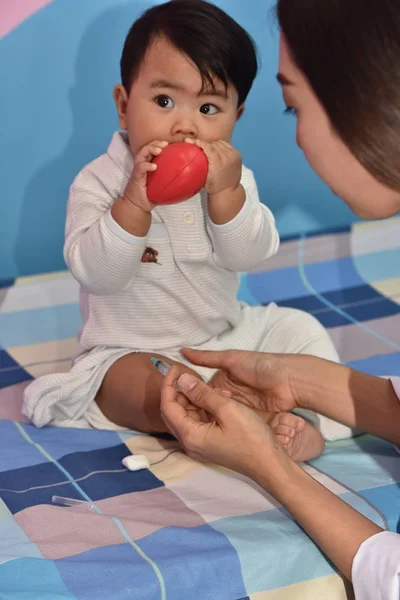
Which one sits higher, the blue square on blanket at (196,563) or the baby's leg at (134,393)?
the baby's leg at (134,393)

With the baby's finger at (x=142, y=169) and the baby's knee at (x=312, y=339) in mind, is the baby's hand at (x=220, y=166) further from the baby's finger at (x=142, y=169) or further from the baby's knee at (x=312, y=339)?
the baby's knee at (x=312, y=339)

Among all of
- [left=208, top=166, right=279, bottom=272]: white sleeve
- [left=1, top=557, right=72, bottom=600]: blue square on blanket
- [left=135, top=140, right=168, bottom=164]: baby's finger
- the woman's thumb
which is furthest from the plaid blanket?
[left=135, top=140, right=168, bottom=164]: baby's finger

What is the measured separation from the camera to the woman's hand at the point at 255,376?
1.19 m

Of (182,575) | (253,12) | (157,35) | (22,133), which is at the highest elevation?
(253,12)

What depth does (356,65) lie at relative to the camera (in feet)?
2.65

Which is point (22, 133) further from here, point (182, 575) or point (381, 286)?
point (182, 575)

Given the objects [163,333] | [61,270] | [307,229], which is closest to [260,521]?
[163,333]

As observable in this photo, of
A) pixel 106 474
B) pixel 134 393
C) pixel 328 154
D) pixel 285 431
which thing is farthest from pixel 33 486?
pixel 328 154

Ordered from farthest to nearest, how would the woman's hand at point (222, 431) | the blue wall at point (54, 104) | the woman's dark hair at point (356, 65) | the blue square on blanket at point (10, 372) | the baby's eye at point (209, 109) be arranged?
the blue wall at point (54, 104)
the blue square on blanket at point (10, 372)
the baby's eye at point (209, 109)
the woman's hand at point (222, 431)
the woman's dark hair at point (356, 65)

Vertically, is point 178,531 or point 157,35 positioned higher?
point 157,35

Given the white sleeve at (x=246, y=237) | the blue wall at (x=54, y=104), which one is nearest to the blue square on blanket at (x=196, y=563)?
the white sleeve at (x=246, y=237)

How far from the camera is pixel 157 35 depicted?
1210 mm

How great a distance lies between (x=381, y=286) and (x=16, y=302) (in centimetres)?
70

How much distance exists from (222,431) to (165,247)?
38 cm
